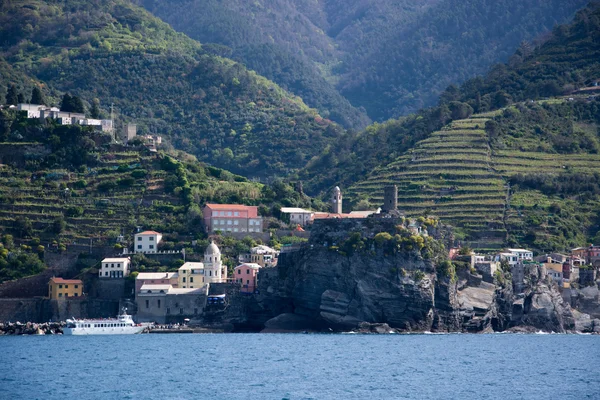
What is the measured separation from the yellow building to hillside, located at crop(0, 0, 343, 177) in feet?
207

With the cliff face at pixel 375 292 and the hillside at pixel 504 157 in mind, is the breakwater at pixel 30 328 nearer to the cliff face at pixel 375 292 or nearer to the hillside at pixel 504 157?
the cliff face at pixel 375 292

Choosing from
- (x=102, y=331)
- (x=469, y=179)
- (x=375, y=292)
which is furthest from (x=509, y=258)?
(x=102, y=331)

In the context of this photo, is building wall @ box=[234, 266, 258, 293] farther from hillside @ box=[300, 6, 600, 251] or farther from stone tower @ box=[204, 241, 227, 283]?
hillside @ box=[300, 6, 600, 251]

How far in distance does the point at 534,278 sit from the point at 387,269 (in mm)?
15112

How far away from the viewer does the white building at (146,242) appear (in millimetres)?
101125

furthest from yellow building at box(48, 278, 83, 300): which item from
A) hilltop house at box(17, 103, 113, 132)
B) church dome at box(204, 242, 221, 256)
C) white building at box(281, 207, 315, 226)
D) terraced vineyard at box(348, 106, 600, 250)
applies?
terraced vineyard at box(348, 106, 600, 250)

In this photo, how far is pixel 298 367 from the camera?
2628 inches

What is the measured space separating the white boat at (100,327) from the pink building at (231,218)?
605 inches

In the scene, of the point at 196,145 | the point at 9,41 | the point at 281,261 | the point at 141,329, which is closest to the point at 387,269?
the point at 281,261

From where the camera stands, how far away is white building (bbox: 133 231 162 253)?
101 meters

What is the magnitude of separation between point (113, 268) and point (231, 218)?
1341 cm

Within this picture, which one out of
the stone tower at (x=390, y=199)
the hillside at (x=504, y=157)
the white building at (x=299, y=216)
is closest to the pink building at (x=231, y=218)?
the white building at (x=299, y=216)

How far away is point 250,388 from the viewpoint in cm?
5866

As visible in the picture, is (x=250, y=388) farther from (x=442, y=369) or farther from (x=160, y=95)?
(x=160, y=95)
